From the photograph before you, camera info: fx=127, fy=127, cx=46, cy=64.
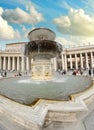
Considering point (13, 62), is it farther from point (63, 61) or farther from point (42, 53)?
point (42, 53)

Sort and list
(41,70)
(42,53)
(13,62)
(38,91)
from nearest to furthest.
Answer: (38,91), (41,70), (42,53), (13,62)

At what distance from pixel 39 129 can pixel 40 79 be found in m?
8.79

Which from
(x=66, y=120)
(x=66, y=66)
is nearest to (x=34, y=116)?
(x=66, y=120)

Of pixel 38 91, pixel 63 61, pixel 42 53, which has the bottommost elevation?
pixel 38 91

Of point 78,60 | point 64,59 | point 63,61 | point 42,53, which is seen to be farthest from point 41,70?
point 78,60

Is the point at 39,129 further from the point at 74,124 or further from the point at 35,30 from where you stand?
the point at 35,30

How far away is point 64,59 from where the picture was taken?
8038 cm

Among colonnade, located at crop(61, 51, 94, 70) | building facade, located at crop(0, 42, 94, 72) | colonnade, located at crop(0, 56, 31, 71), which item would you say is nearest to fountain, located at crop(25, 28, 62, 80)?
building facade, located at crop(0, 42, 94, 72)

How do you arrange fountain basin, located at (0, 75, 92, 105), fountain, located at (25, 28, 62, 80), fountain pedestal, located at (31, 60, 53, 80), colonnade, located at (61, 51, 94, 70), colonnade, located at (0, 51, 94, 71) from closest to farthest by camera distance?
fountain basin, located at (0, 75, 92, 105), fountain, located at (25, 28, 62, 80), fountain pedestal, located at (31, 60, 53, 80), colonnade, located at (61, 51, 94, 70), colonnade, located at (0, 51, 94, 71)

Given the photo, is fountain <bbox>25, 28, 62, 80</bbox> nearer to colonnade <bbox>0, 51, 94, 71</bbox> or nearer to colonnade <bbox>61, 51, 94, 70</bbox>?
colonnade <bbox>0, 51, 94, 71</bbox>

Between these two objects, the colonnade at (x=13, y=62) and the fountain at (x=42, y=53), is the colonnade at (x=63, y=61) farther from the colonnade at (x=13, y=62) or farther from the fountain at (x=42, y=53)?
the fountain at (x=42, y=53)

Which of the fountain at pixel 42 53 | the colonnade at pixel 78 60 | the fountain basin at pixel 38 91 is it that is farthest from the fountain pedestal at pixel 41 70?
the colonnade at pixel 78 60

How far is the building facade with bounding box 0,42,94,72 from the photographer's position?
74.3 m

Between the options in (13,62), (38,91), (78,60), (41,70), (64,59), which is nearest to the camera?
(38,91)
